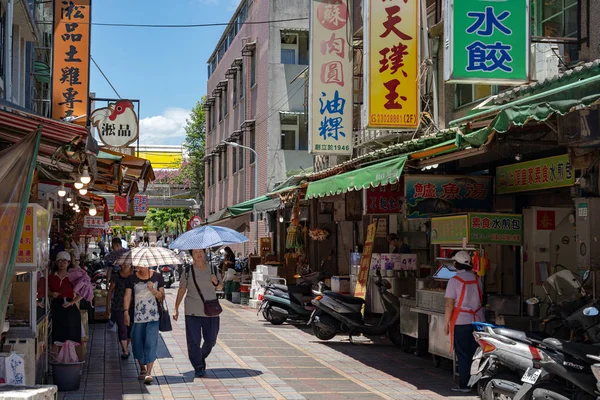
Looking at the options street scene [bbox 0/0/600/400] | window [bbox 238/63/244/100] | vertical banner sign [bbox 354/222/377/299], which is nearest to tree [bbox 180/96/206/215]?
window [bbox 238/63/244/100]

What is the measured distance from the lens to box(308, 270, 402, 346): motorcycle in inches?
593

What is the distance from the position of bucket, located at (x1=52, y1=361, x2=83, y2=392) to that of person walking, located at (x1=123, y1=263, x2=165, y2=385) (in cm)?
99

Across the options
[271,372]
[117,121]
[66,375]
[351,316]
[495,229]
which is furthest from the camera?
[117,121]

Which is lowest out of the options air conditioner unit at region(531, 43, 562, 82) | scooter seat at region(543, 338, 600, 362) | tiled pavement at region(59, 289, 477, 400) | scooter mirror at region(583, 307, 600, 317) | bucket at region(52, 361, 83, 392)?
tiled pavement at region(59, 289, 477, 400)

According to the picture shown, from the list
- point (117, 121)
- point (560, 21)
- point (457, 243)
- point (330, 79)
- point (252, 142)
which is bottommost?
point (457, 243)

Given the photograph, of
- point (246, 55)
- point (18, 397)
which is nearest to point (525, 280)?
point (18, 397)

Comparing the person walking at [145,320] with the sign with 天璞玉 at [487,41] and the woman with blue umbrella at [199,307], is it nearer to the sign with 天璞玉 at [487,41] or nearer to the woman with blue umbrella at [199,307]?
the woman with blue umbrella at [199,307]

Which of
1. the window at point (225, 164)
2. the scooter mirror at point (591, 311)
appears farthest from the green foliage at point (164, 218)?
the scooter mirror at point (591, 311)

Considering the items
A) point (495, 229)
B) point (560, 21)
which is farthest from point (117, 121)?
point (560, 21)

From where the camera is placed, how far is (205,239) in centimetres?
1252

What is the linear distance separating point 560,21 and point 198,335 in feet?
24.1

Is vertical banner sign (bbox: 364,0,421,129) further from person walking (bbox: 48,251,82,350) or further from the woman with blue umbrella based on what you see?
person walking (bbox: 48,251,82,350)

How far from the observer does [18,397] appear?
21.0ft

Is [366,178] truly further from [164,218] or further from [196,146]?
[164,218]
